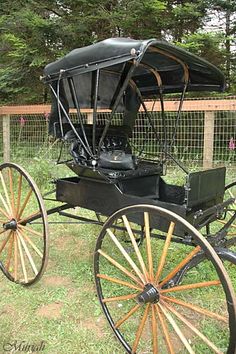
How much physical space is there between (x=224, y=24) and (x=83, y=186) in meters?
5.84

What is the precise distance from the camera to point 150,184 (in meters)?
2.99

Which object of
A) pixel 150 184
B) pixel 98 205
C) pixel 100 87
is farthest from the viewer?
pixel 100 87

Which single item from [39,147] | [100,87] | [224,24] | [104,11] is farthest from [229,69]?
[100,87]

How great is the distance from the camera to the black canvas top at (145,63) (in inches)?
84.0

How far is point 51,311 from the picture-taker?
2.49 meters

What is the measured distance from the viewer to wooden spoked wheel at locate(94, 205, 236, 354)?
169cm

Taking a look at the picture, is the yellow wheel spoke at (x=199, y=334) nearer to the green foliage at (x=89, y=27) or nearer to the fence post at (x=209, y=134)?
the fence post at (x=209, y=134)

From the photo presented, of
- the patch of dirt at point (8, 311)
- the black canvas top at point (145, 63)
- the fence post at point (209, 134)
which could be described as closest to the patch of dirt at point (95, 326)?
the patch of dirt at point (8, 311)

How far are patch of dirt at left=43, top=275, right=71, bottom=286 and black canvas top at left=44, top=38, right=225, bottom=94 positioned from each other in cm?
165

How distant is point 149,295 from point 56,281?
1.30m

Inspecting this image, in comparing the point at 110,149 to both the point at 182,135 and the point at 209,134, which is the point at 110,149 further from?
the point at 182,135

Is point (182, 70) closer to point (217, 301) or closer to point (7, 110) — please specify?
point (217, 301)

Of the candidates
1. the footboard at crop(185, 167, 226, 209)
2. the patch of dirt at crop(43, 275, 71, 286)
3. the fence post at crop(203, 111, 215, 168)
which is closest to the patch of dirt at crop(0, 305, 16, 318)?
Answer: the patch of dirt at crop(43, 275, 71, 286)

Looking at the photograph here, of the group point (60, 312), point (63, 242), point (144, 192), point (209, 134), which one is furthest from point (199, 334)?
point (209, 134)
